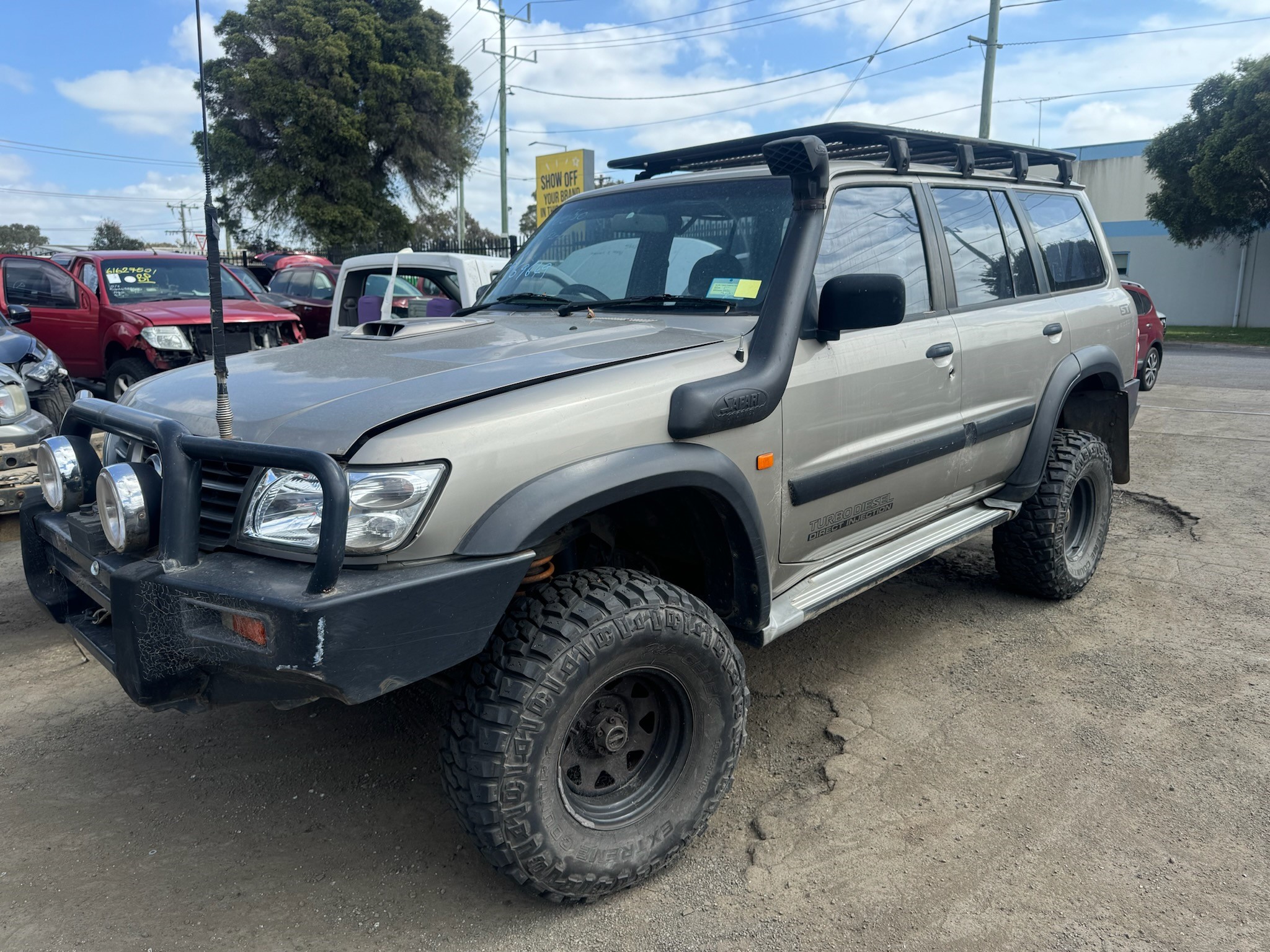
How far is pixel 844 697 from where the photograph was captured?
359 centimetres

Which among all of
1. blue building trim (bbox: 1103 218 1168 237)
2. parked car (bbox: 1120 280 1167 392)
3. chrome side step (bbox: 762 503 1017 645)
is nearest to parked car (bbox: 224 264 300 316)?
chrome side step (bbox: 762 503 1017 645)

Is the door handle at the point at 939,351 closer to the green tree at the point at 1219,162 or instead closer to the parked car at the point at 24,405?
the parked car at the point at 24,405

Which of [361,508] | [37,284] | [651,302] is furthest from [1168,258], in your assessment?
[361,508]

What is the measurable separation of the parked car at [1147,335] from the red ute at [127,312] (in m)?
9.56

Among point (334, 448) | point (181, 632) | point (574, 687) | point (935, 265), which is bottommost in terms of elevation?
point (574, 687)

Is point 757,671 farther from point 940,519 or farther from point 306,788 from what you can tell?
point 306,788

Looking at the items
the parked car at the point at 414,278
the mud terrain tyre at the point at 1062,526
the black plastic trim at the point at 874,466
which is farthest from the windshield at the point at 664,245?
the parked car at the point at 414,278

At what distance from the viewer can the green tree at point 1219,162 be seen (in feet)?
72.4

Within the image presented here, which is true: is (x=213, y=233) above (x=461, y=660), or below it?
above

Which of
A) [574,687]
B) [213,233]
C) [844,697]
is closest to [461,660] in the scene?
[574,687]

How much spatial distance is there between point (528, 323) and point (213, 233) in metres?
1.18

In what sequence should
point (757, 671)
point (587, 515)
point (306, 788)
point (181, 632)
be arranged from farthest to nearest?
point (757, 671) → point (306, 788) → point (587, 515) → point (181, 632)

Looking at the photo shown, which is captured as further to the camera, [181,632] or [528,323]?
[528,323]

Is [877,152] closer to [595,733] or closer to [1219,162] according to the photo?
[595,733]
